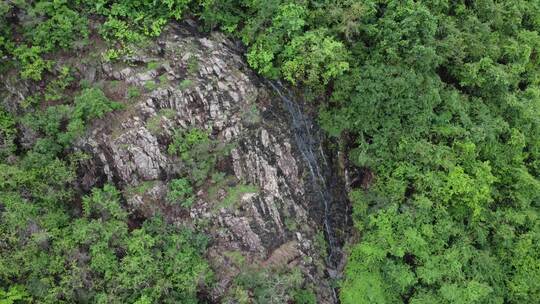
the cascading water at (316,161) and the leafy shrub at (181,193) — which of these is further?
the cascading water at (316,161)

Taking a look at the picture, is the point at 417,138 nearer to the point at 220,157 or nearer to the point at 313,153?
the point at 313,153

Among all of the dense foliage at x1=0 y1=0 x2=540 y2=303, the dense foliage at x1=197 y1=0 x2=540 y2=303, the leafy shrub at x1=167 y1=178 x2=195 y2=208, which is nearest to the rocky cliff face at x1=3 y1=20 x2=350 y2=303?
the leafy shrub at x1=167 y1=178 x2=195 y2=208

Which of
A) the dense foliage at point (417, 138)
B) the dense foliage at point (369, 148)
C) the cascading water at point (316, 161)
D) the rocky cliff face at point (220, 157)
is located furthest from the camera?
the cascading water at point (316, 161)

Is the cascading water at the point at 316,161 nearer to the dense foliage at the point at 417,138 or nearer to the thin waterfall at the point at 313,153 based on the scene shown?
the thin waterfall at the point at 313,153

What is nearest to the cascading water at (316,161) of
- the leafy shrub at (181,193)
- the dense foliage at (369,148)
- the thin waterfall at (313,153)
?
the thin waterfall at (313,153)

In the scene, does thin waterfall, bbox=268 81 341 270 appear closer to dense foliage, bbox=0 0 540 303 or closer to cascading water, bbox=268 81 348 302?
cascading water, bbox=268 81 348 302

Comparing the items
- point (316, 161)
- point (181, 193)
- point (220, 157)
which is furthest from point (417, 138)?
point (181, 193)

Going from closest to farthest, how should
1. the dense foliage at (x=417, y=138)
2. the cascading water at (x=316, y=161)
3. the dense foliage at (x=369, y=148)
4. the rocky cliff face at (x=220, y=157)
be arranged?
the dense foliage at (x=369, y=148) → the rocky cliff face at (x=220, y=157) → the dense foliage at (x=417, y=138) → the cascading water at (x=316, y=161)
